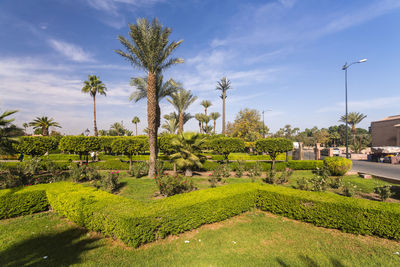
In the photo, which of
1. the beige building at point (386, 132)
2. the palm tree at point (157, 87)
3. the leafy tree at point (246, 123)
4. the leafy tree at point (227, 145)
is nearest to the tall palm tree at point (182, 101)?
the palm tree at point (157, 87)

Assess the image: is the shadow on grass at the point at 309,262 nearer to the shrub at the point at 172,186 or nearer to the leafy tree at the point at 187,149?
the shrub at the point at 172,186

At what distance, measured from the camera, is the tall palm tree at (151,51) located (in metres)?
13.3

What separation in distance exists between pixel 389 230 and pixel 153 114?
1328cm

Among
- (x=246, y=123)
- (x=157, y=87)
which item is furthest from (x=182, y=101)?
A: (x=246, y=123)

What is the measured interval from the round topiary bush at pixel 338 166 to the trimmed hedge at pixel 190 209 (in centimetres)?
1014

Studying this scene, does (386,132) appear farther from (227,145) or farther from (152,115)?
(152,115)

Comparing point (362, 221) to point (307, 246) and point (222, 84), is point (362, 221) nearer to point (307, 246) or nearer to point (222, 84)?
point (307, 246)

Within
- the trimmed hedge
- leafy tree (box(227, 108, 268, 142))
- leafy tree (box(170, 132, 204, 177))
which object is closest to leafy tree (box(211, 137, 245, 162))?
leafy tree (box(170, 132, 204, 177))

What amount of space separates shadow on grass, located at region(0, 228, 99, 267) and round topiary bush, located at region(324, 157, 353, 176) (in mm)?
16574

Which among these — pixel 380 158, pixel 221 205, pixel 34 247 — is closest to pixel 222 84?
pixel 380 158

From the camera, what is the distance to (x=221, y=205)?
6.03 meters

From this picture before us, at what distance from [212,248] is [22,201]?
7.05 meters

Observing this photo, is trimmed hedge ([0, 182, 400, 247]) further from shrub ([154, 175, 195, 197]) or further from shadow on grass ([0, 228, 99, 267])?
shrub ([154, 175, 195, 197])

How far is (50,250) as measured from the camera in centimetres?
438
